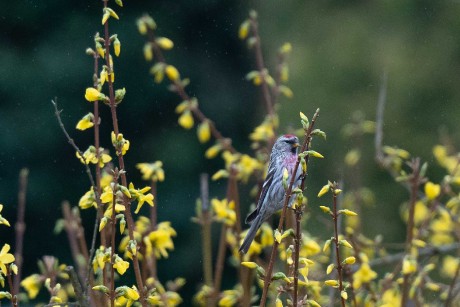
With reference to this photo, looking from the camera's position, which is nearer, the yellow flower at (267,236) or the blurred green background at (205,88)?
the yellow flower at (267,236)

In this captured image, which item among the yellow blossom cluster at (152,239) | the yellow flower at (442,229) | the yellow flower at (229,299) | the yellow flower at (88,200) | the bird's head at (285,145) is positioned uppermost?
the yellow flower at (442,229)

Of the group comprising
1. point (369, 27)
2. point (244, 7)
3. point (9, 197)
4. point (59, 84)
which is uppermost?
point (369, 27)

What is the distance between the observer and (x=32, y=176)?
10070 mm

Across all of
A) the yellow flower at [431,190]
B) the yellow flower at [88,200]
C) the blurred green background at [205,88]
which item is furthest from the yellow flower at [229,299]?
the blurred green background at [205,88]

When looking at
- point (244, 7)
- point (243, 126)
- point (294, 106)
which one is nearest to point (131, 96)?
point (243, 126)

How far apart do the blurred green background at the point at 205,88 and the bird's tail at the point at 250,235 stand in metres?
6.18

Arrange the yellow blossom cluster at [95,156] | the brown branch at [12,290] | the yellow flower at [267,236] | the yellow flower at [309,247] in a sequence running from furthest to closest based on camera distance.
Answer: the yellow flower at [267,236]
the yellow flower at [309,247]
the yellow blossom cluster at [95,156]
the brown branch at [12,290]

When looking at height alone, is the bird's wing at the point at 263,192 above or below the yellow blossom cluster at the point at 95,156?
above

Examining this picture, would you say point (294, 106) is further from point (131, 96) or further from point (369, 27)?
point (131, 96)

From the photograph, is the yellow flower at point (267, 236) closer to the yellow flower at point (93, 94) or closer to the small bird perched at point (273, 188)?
the small bird perched at point (273, 188)

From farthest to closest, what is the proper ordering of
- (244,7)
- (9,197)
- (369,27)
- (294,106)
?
(369,27), (294,106), (244,7), (9,197)

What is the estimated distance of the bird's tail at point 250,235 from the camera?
348cm

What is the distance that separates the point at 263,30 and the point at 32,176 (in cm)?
480

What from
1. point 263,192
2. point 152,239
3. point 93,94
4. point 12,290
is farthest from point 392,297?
point 12,290
